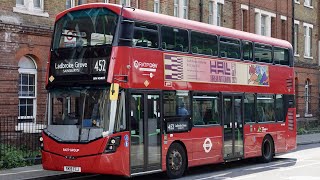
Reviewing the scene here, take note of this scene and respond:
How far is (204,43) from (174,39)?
1.57 metres

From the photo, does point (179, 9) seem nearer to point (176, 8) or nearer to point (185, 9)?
point (176, 8)

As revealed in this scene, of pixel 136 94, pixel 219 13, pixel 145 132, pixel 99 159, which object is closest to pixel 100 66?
pixel 136 94

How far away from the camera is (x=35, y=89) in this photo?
20016mm

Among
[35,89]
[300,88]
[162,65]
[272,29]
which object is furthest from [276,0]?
[162,65]

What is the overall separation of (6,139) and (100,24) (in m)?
6.50

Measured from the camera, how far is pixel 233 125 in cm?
1772

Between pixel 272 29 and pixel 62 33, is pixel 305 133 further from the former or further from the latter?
pixel 62 33

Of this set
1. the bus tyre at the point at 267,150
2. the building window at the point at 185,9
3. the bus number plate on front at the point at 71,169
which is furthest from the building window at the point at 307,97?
the bus number plate on front at the point at 71,169

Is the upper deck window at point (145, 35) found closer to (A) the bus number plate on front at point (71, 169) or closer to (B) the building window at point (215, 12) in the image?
(A) the bus number plate on front at point (71, 169)

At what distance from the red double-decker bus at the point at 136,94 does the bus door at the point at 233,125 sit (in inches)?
1.3

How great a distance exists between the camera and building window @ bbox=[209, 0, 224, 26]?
30969 mm

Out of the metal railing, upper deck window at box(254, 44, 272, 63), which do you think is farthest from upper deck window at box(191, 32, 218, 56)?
the metal railing

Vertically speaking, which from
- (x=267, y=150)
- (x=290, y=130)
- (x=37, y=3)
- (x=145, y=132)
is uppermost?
(x=37, y=3)

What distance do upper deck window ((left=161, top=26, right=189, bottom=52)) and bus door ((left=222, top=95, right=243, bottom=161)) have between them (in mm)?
2620
